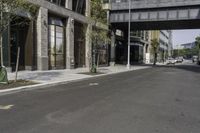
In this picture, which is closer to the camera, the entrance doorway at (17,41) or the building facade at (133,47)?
the entrance doorway at (17,41)

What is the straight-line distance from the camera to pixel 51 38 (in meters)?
32.4

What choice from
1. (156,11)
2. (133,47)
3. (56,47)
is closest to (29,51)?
(56,47)

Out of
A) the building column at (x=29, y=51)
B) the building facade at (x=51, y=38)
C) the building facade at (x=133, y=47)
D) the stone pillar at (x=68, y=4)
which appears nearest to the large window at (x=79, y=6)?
the building facade at (x=51, y=38)

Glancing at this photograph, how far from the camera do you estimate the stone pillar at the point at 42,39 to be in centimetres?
2933

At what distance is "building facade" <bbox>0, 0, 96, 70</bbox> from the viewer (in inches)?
1078

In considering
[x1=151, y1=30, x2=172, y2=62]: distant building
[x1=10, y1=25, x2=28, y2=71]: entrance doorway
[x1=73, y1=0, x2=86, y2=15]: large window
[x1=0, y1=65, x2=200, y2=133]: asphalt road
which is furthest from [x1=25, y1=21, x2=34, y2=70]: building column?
[x1=151, y1=30, x2=172, y2=62]: distant building

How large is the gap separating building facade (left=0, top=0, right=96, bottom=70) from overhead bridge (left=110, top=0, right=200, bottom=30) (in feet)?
33.0

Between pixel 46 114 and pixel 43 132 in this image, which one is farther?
pixel 46 114

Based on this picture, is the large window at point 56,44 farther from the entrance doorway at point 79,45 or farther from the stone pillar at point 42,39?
the entrance doorway at point 79,45

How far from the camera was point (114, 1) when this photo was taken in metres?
50.9

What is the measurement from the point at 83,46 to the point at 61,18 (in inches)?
261

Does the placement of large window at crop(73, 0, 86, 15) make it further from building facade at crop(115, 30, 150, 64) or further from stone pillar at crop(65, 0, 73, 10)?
building facade at crop(115, 30, 150, 64)

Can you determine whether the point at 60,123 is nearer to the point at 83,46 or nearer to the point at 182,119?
the point at 182,119

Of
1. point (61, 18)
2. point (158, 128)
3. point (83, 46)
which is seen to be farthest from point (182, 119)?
point (83, 46)
